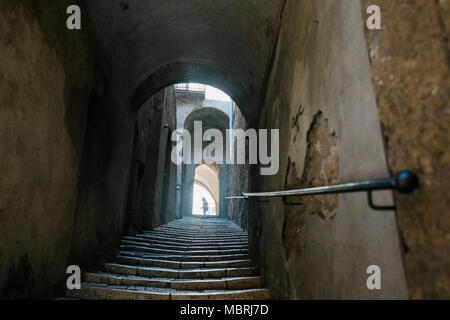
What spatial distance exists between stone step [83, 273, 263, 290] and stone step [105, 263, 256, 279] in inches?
7.7

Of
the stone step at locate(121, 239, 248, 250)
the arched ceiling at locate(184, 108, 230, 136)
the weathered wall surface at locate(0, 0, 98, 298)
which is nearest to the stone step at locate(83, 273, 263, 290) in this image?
the weathered wall surface at locate(0, 0, 98, 298)

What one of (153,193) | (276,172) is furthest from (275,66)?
(153,193)

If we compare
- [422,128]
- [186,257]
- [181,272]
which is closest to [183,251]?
[186,257]

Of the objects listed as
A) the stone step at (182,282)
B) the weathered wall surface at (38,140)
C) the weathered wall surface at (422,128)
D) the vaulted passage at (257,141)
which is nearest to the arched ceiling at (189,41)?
the vaulted passage at (257,141)

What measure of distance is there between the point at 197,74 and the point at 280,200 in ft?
10.7

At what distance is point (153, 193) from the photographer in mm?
7871

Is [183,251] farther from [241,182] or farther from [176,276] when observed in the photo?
[241,182]

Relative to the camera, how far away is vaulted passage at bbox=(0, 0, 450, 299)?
2.92 feet

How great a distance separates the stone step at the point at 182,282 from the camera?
10.3 feet

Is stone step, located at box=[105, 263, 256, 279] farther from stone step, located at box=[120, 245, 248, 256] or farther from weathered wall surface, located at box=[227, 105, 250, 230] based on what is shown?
weathered wall surface, located at box=[227, 105, 250, 230]

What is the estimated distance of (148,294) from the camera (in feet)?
9.10

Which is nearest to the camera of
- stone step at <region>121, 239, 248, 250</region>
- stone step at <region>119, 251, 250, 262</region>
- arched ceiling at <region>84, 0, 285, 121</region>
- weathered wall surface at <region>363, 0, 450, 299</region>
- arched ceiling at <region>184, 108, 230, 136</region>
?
weathered wall surface at <region>363, 0, 450, 299</region>

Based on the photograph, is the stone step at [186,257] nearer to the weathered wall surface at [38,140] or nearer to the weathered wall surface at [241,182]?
the weathered wall surface at [241,182]

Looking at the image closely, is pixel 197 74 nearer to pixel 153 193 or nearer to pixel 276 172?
pixel 276 172
